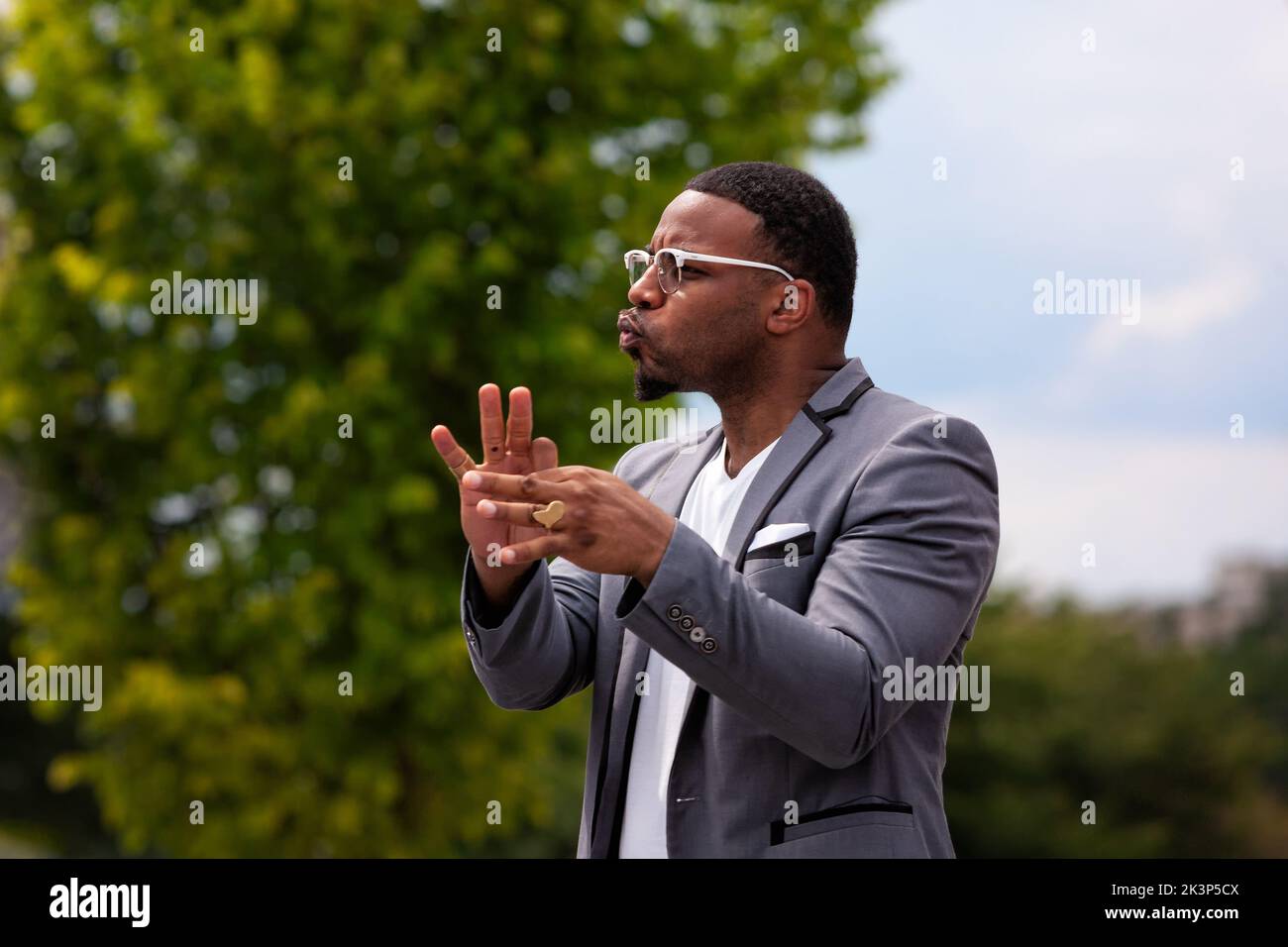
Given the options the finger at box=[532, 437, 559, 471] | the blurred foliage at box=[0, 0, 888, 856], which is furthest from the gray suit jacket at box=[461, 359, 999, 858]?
the blurred foliage at box=[0, 0, 888, 856]

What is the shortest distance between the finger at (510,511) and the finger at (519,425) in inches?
10.2

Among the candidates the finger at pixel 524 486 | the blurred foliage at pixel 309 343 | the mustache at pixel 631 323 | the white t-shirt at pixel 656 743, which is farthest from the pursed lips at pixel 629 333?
the blurred foliage at pixel 309 343

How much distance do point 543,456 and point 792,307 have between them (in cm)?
67

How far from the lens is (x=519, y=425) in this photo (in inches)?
109

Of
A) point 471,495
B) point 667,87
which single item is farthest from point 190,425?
point 471,495

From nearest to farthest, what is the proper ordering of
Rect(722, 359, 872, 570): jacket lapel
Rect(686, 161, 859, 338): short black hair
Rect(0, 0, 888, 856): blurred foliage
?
Rect(722, 359, 872, 570): jacket lapel, Rect(686, 161, 859, 338): short black hair, Rect(0, 0, 888, 856): blurred foliage

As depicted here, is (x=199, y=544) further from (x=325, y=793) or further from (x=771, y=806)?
(x=771, y=806)

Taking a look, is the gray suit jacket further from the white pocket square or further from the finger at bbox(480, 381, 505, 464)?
the finger at bbox(480, 381, 505, 464)

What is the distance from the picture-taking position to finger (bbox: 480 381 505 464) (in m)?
2.71

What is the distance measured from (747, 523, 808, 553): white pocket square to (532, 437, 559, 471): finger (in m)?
0.43

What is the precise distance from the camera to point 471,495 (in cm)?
263

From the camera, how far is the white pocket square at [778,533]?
9.35ft

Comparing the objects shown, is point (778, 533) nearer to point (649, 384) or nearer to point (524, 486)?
point (649, 384)

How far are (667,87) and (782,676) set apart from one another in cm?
859
